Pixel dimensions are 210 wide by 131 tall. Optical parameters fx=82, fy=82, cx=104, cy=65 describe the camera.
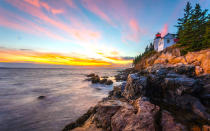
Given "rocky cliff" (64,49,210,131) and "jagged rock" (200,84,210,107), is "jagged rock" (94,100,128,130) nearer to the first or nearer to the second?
"rocky cliff" (64,49,210,131)

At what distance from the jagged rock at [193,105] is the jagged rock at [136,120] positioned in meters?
3.30

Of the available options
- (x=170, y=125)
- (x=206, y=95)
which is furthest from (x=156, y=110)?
(x=206, y=95)

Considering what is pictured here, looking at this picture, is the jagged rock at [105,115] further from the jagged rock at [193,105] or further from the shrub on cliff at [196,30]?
the shrub on cliff at [196,30]

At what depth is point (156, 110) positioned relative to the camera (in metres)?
4.86

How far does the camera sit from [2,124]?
266 inches

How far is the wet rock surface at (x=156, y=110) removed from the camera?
402 centimetres

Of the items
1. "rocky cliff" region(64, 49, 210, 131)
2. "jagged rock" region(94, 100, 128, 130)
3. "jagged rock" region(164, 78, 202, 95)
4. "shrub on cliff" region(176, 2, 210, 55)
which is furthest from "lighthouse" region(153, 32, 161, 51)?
"jagged rock" region(94, 100, 128, 130)

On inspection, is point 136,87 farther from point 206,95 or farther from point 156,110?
point 206,95

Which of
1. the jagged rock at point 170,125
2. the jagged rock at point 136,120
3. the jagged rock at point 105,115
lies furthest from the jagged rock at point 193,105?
the jagged rock at point 105,115

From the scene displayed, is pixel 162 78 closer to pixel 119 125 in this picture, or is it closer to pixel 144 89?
pixel 144 89

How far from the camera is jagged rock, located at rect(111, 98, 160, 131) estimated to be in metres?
3.86

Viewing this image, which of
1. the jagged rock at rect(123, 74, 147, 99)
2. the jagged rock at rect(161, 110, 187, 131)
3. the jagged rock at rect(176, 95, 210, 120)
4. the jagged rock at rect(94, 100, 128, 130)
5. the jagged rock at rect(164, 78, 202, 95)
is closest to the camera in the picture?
the jagged rock at rect(161, 110, 187, 131)

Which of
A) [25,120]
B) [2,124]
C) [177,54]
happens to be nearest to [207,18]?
[177,54]

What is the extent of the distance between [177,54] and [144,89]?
2755 cm
